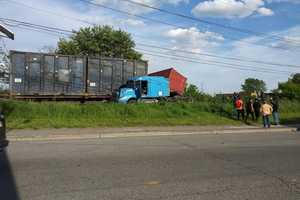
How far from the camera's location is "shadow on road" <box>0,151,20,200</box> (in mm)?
7131

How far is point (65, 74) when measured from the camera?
30766mm

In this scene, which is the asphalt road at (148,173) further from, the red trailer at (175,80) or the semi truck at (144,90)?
the red trailer at (175,80)

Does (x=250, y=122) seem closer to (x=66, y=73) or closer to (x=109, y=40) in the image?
(x=66, y=73)

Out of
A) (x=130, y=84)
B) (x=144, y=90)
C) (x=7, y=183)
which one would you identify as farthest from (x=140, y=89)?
(x=7, y=183)

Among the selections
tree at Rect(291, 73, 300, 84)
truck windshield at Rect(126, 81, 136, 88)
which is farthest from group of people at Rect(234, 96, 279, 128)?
tree at Rect(291, 73, 300, 84)

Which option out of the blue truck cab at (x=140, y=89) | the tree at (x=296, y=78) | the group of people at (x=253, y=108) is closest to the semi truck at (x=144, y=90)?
the blue truck cab at (x=140, y=89)

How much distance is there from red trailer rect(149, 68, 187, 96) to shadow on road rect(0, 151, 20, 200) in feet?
91.5

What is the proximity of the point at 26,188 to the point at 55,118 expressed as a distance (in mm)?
14774

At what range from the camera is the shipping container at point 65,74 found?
29.3m

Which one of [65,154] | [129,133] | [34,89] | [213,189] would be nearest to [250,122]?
[129,133]

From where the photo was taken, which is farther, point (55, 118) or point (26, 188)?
point (55, 118)

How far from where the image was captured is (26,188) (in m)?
7.67

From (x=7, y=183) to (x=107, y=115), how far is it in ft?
52.3

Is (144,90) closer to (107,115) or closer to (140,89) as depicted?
(140,89)
